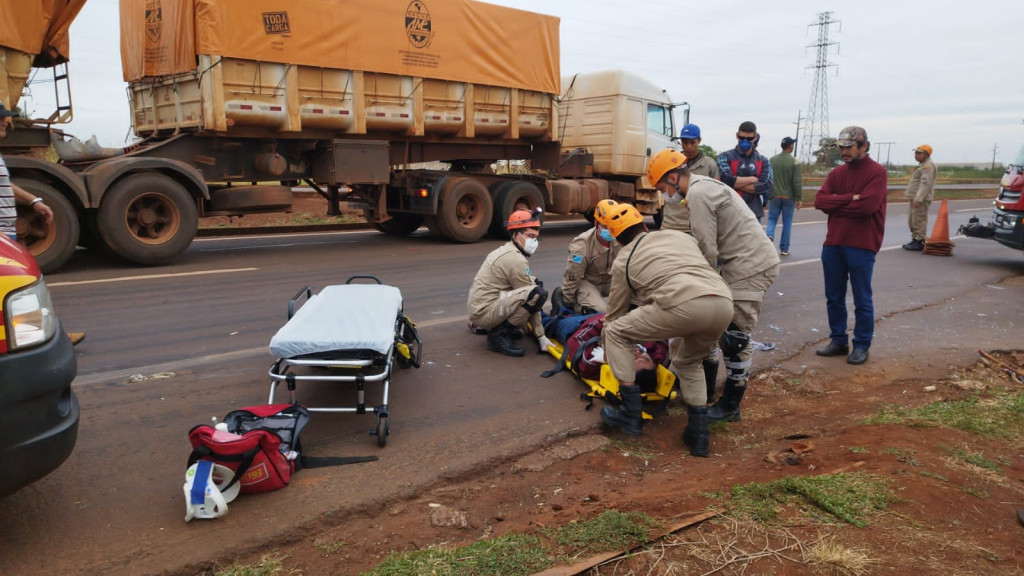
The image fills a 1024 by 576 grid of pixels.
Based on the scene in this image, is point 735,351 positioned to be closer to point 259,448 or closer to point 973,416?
point 973,416

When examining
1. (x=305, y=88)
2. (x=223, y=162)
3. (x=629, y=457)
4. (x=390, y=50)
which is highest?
(x=390, y=50)

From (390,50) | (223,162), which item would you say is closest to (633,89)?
(390,50)

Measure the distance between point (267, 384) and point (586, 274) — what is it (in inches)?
112

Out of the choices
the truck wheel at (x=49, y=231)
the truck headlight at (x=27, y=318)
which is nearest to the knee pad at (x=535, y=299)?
the truck headlight at (x=27, y=318)

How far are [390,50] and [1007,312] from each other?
9.35m

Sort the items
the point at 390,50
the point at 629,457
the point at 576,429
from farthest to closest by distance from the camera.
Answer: the point at 390,50, the point at 576,429, the point at 629,457

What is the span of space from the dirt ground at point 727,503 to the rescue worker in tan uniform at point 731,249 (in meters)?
0.34

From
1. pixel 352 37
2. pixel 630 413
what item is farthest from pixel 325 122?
pixel 630 413

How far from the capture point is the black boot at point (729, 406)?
445cm

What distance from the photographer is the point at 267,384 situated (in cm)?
475

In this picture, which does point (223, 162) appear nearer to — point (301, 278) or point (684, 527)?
point (301, 278)

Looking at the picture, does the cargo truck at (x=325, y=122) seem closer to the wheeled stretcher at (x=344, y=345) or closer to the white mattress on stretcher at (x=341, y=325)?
the white mattress on stretcher at (x=341, y=325)

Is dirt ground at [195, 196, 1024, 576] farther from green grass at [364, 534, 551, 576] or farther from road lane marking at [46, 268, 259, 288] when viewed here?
road lane marking at [46, 268, 259, 288]

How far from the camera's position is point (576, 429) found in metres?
4.18
